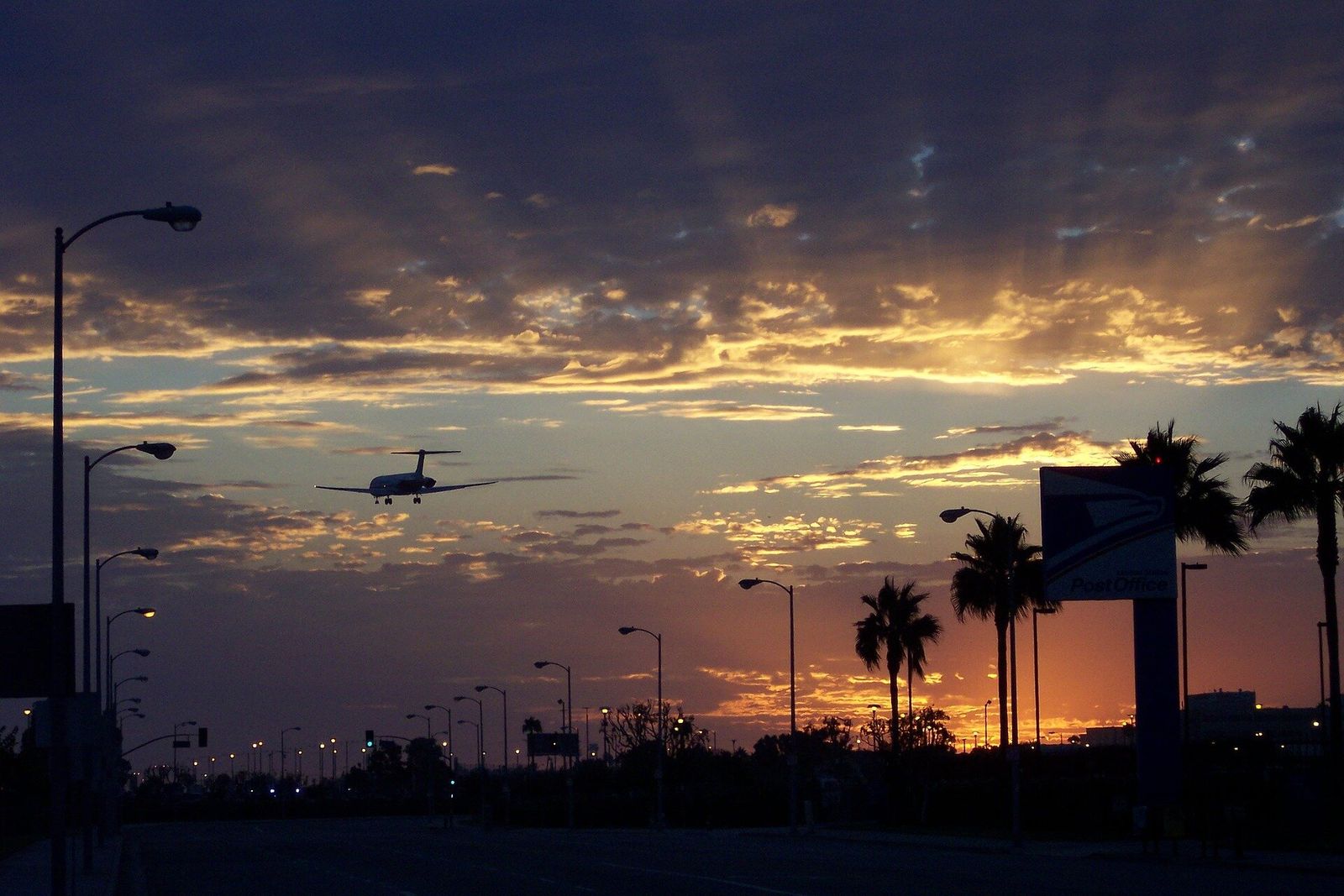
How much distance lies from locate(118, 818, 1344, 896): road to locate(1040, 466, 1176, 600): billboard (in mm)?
8800

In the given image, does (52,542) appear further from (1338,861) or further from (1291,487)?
(1291,487)

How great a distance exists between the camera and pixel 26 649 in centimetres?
2775

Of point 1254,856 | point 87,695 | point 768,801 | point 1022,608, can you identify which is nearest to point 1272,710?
point 768,801

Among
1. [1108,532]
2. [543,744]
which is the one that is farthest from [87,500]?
[543,744]

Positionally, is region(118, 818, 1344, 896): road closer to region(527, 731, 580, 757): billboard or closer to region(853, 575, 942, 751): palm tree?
region(853, 575, 942, 751): palm tree

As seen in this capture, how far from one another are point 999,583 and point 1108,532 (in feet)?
57.8

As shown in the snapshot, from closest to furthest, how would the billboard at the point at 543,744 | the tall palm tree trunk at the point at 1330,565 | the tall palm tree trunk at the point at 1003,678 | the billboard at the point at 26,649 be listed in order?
the billboard at the point at 26,649
the tall palm tree trunk at the point at 1330,565
the tall palm tree trunk at the point at 1003,678
the billboard at the point at 543,744

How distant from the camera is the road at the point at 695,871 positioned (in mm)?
31516

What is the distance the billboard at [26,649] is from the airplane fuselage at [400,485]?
53.1 meters

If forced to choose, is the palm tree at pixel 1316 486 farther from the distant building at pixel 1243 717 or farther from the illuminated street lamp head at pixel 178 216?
the distant building at pixel 1243 717

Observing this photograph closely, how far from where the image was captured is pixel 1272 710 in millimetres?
177875

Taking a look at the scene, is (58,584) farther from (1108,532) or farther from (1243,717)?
(1243,717)

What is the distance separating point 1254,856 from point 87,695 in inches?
1103

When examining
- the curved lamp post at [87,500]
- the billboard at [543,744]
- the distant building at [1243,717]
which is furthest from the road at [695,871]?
the distant building at [1243,717]
